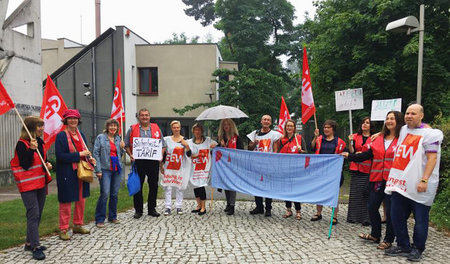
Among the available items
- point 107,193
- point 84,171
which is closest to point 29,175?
point 84,171

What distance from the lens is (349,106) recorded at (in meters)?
7.95

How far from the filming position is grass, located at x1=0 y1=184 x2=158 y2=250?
6.00 metres

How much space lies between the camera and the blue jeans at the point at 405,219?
496 cm

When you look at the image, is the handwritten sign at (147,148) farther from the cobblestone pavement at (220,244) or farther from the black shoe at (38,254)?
the black shoe at (38,254)

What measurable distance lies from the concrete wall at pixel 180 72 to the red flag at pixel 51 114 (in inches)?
725

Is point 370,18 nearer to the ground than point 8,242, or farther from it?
farther from it

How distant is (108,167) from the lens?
6.72 metres

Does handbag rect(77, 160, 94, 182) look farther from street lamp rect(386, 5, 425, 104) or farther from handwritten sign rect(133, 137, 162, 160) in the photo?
street lamp rect(386, 5, 425, 104)

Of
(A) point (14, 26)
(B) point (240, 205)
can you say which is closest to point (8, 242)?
(B) point (240, 205)

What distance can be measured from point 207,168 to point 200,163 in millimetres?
181

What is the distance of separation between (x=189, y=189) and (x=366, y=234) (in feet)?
21.6

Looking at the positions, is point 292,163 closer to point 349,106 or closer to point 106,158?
point 349,106

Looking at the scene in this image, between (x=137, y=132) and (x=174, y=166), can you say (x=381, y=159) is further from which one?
(x=137, y=132)

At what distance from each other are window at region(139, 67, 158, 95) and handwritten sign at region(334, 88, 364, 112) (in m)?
18.4
